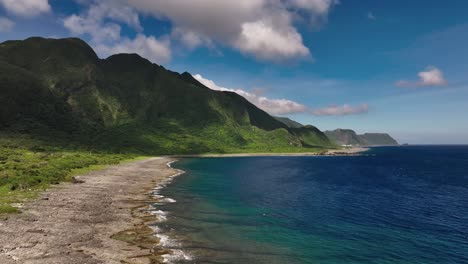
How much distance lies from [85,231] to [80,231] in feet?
2.10

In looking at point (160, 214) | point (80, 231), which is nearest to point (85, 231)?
point (80, 231)

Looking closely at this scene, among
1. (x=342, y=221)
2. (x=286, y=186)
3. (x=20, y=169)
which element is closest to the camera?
(x=342, y=221)

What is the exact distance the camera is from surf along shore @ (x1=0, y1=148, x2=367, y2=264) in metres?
34.2

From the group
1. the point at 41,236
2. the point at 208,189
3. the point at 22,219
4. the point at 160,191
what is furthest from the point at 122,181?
the point at 41,236

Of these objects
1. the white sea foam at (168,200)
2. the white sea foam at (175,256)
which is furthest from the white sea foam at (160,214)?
the white sea foam at (175,256)

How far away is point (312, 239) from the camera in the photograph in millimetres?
46375

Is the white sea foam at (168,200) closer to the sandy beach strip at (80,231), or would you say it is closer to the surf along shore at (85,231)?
the surf along shore at (85,231)

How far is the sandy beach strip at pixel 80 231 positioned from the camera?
34094 millimetres

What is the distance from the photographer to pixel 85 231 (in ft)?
143

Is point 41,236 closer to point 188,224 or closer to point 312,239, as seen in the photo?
point 188,224

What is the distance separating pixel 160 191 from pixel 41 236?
45.1 metres

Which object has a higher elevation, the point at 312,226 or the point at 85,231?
the point at 85,231

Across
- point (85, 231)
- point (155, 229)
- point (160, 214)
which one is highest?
point (85, 231)

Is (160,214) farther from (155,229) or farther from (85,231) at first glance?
(85,231)
